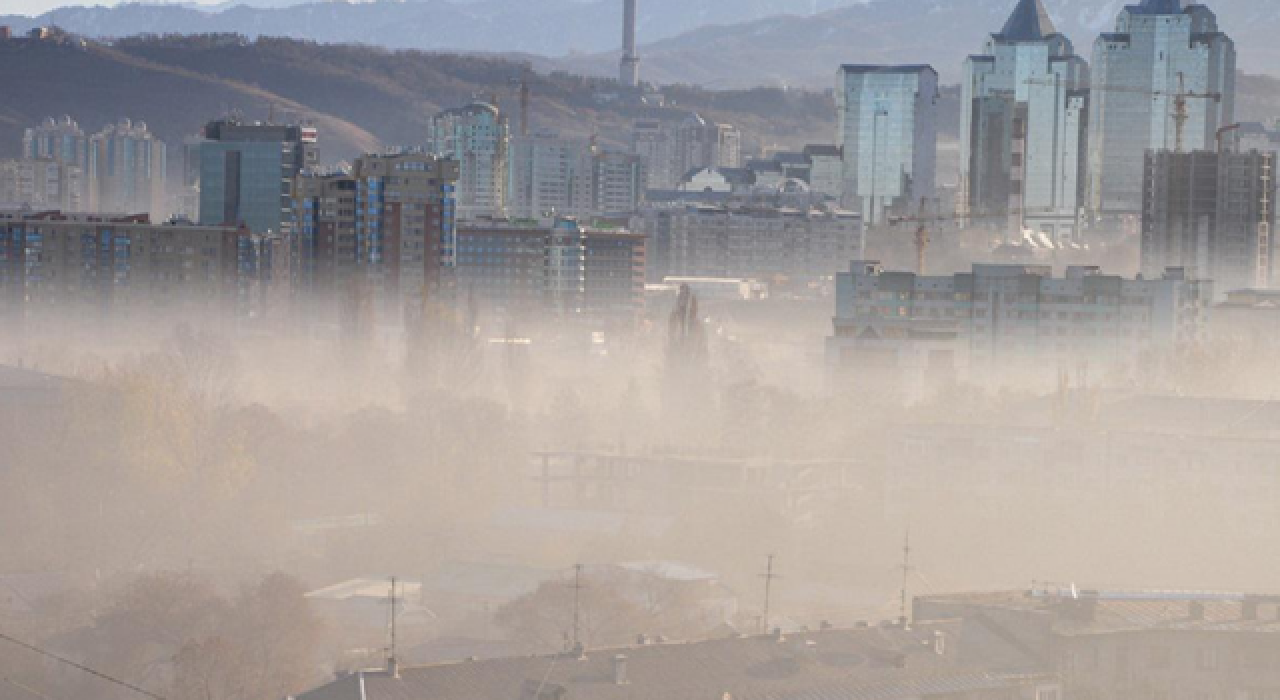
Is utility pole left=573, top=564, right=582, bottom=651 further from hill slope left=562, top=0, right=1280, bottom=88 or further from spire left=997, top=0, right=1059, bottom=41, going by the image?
hill slope left=562, top=0, right=1280, bottom=88

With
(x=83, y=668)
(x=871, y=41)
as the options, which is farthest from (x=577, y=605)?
(x=871, y=41)

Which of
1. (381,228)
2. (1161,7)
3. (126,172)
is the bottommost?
(381,228)

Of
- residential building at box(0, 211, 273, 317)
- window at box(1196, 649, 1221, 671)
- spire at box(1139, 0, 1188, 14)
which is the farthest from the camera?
spire at box(1139, 0, 1188, 14)

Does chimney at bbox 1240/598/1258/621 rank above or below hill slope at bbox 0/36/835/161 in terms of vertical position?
below

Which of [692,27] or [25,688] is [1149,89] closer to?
[25,688]

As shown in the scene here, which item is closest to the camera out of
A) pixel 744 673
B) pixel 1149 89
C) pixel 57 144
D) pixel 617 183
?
pixel 744 673

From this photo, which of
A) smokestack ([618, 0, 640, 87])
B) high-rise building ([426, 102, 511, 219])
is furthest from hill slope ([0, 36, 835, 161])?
high-rise building ([426, 102, 511, 219])

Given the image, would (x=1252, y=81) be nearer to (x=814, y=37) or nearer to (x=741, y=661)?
(x=814, y=37)
